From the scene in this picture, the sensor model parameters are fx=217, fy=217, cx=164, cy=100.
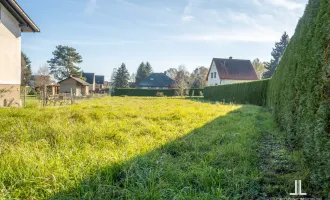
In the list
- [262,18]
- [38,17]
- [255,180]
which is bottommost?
[255,180]

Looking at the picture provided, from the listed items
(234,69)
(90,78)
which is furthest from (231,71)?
(90,78)

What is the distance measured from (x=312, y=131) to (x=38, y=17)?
615 inches

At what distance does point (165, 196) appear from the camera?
2271 millimetres

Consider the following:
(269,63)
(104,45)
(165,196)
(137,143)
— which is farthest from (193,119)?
(269,63)

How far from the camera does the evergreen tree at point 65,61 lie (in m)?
55.4

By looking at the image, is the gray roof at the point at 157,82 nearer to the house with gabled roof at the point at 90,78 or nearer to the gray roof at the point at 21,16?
the house with gabled roof at the point at 90,78

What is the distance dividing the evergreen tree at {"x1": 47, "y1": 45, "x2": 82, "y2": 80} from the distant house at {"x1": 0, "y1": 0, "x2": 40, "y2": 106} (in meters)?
46.6

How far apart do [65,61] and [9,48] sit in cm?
4929

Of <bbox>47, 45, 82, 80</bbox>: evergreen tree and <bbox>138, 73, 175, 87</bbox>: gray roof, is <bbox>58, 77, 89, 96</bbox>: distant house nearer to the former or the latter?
<bbox>138, 73, 175, 87</bbox>: gray roof

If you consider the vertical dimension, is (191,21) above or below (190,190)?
above

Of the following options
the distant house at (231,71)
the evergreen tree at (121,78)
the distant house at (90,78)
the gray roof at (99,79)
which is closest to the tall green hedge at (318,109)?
the distant house at (231,71)

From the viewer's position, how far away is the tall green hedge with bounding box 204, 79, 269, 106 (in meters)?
15.6

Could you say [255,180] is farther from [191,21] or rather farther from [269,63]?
[269,63]

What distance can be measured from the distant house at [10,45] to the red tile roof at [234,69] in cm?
2957
